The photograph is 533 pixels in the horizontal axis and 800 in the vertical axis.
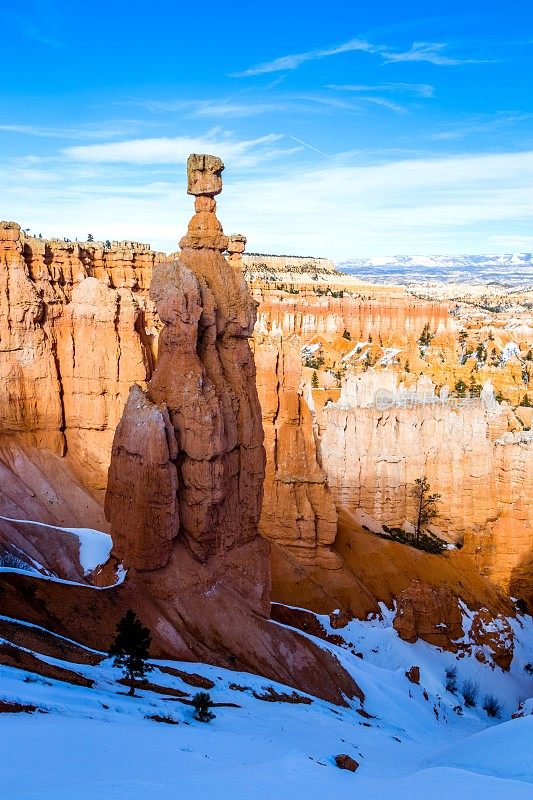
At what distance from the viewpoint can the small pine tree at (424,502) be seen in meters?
38.9

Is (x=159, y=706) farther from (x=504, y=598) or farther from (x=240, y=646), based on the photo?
(x=504, y=598)

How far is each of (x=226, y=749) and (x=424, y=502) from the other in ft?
94.3

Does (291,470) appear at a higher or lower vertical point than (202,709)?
higher

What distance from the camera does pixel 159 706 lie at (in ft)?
45.2

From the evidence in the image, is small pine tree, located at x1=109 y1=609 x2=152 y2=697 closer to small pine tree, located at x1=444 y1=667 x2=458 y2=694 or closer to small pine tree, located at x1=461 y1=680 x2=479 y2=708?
small pine tree, located at x1=444 y1=667 x2=458 y2=694

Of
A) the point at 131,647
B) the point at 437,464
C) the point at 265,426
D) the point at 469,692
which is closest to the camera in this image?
the point at 131,647

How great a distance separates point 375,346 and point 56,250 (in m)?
75.4

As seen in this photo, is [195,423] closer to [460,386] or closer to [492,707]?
[492,707]

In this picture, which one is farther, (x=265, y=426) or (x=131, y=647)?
(x=265, y=426)

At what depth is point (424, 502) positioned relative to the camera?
1550 inches

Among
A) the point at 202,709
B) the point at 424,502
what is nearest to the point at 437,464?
the point at 424,502

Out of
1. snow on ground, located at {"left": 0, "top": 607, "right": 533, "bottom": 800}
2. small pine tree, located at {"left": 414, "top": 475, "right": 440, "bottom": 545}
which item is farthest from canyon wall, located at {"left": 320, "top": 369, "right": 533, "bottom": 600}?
snow on ground, located at {"left": 0, "top": 607, "right": 533, "bottom": 800}

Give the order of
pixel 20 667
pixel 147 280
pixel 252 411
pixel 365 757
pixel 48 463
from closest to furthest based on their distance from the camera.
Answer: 1. pixel 20 667
2. pixel 365 757
3. pixel 252 411
4. pixel 48 463
5. pixel 147 280

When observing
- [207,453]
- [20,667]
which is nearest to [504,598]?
[207,453]
